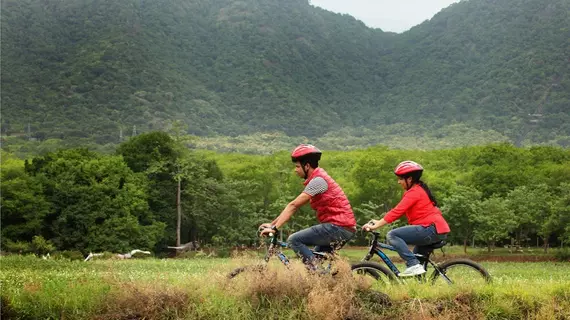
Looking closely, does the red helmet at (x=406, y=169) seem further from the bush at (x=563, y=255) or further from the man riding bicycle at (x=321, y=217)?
the bush at (x=563, y=255)

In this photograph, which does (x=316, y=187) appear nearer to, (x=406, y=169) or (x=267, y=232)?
(x=267, y=232)

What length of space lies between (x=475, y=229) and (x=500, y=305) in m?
58.2

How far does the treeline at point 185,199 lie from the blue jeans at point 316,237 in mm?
45147

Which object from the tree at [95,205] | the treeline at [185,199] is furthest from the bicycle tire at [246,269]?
the tree at [95,205]

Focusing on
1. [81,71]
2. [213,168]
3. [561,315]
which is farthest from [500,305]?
[81,71]

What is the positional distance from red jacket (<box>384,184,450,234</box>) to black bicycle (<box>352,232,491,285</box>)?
0.37 m

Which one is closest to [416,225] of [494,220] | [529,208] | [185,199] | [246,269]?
[246,269]

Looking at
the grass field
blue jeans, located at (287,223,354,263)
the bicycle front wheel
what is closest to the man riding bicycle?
blue jeans, located at (287,223,354,263)

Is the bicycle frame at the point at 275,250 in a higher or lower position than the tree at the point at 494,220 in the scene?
higher

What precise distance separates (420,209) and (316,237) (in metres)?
1.79

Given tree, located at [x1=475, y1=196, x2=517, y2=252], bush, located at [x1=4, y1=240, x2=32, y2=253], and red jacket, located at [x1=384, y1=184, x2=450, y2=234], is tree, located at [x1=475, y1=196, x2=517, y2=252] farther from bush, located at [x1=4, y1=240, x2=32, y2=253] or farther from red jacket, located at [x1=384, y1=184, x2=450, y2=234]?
red jacket, located at [x1=384, y1=184, x2=450, y2=234]

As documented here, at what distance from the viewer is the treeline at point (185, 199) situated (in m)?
54.7

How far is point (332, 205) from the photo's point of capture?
9797 millimetres

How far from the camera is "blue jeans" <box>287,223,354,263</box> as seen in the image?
9734 millimetres
